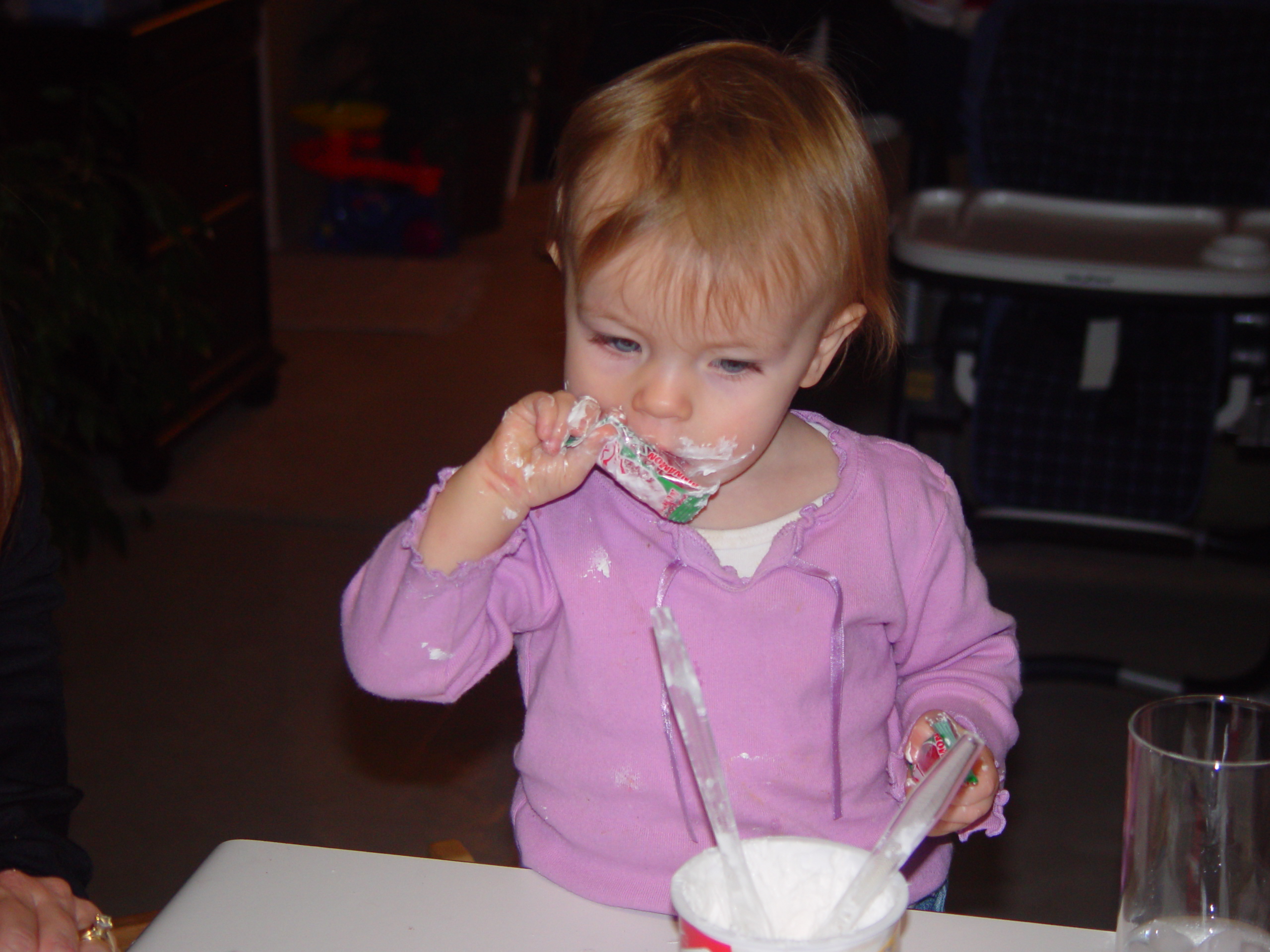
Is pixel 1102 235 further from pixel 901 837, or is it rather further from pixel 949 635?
pixel 901 837

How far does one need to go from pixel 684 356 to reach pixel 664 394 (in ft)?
0.09

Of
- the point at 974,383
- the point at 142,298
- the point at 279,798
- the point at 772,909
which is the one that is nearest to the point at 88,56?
the point at 142,298

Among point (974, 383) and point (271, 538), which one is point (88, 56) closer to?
point (271, 538)

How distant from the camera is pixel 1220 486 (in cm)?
327

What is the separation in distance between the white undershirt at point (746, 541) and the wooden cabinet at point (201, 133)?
1695 millimetres

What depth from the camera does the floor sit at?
198 cm

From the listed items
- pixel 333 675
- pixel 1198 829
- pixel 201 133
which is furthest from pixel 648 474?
pixel 201 133

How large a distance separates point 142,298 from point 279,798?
0.81 meters

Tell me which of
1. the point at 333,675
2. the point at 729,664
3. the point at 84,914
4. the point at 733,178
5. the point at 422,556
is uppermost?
the point at 733,178

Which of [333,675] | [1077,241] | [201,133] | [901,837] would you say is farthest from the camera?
[201,133]

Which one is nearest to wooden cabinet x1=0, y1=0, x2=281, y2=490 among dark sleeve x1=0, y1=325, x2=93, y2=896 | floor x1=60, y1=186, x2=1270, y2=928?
floor x1=60, y1=186, x2=1270, y2=928

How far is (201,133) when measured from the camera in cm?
298

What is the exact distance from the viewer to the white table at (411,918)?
2.27 feet

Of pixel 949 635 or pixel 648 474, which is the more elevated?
pixel 648 474
